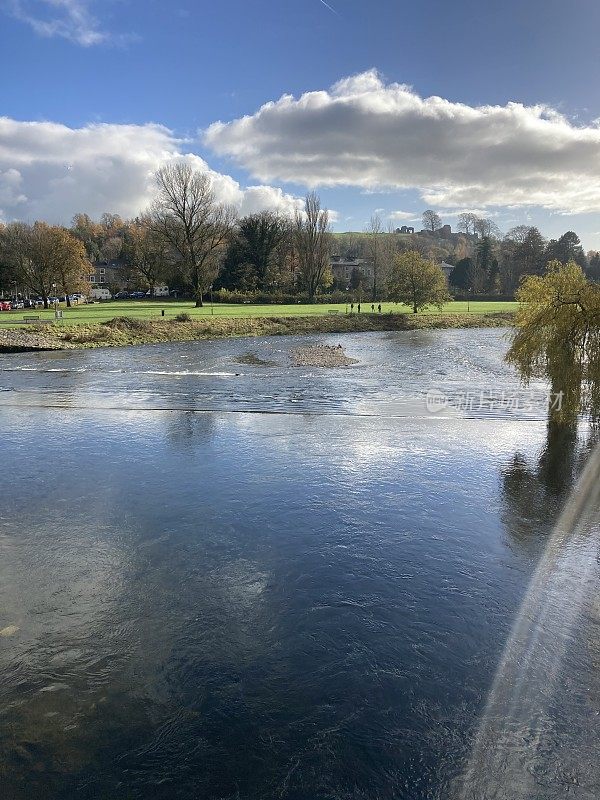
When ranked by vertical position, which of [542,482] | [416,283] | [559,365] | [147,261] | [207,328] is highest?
[147,261]

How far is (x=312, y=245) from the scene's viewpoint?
9512cm

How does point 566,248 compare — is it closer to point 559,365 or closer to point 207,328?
point 207,328

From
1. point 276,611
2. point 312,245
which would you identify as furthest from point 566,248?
point 276,611

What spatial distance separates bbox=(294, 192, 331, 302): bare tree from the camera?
93.8m

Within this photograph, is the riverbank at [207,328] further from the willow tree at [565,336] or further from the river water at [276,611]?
the willow tree at [565,336]

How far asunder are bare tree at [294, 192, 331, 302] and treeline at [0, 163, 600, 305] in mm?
→ 172

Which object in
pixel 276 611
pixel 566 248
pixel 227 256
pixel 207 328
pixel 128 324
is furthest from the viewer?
pixel 566 248

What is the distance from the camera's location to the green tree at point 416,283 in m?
66.6

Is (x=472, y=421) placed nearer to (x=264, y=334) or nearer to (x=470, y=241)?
(x=264, y=334)

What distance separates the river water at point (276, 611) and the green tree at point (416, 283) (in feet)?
171

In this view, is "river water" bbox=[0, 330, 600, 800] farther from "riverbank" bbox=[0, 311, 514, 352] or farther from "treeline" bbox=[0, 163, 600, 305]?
"treeline" bbox=[0, 163, 600, 305]

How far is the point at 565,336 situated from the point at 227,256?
84.4m

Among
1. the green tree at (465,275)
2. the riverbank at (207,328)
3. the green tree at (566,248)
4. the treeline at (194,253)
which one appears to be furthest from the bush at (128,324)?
the green tree at (566,248)

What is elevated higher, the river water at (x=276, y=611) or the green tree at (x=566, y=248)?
the green tree at (x=566, y=248)
